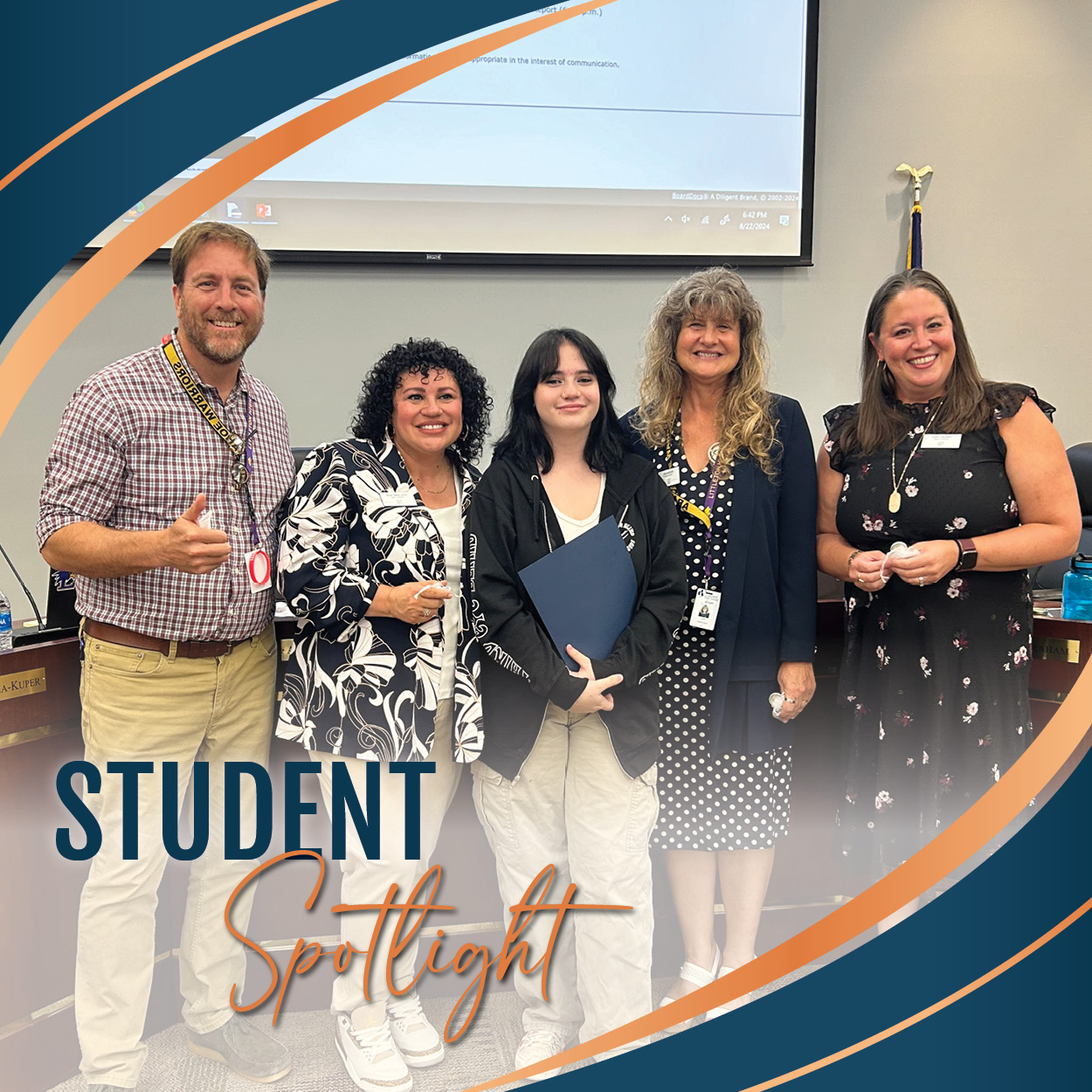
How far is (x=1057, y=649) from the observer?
206 cm

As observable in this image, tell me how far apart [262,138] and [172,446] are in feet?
5.42

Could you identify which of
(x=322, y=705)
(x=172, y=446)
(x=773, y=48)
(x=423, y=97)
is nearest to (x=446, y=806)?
(x=322, y=705)

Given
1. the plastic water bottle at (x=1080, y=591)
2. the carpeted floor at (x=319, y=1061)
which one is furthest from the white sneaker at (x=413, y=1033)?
the plastic water bottle at (x=1080, y=591)

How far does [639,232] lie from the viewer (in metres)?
3.72

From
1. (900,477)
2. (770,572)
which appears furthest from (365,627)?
(900,477)

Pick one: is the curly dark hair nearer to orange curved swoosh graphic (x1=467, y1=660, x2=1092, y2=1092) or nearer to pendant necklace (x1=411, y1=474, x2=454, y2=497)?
pendant necklace (x1=411, y1=474, x2=454, y2=497)

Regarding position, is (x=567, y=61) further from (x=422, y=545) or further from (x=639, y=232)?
(x=422, y=545)

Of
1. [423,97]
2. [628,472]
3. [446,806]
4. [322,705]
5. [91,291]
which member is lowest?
[446,806]

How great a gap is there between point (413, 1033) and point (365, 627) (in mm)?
850

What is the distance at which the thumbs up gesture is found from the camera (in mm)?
1604

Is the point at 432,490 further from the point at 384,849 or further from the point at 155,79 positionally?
the point at 155,79

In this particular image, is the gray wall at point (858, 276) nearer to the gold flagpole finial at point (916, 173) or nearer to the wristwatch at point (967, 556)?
the gold flagpole finial at point (916, 173)

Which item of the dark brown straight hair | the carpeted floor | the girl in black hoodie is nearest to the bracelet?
the dark brown straight hair

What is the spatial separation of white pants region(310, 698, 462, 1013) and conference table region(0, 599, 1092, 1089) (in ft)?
0.45
